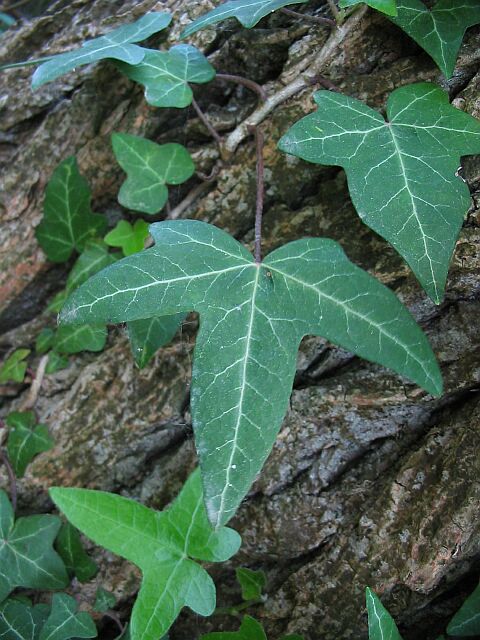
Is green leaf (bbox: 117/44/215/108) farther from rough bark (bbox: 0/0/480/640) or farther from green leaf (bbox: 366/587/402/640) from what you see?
green leaf (bbox: 366/587/402/640)

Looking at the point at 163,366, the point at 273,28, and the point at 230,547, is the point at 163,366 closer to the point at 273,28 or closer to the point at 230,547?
the point at 230,547

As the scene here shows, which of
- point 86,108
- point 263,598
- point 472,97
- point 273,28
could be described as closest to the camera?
point 472,97

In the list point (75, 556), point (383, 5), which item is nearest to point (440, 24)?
point (383, 5)

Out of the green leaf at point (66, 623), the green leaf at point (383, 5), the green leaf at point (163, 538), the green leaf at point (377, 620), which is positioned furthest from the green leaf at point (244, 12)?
the green leaf at point (66, 623)

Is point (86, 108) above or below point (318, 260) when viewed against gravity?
above

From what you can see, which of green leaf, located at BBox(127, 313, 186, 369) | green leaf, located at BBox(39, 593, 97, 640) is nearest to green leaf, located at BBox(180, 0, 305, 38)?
green leaf, located at BBox(127, 313, 186, 369)

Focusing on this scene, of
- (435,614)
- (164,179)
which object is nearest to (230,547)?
(435,614)

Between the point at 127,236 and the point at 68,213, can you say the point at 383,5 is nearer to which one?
the point at 127,236
